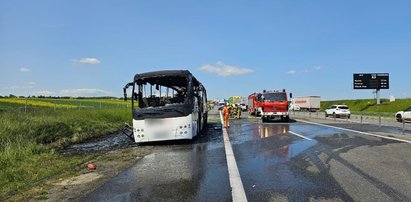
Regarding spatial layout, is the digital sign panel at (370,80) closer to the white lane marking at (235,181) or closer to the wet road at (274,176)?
the wet road at (274,176)

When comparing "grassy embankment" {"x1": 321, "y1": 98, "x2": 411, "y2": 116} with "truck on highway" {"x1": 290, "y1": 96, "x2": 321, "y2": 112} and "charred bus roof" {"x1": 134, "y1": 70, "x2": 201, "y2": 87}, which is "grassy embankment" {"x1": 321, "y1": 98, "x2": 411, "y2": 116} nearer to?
"truck on highway" {"x1": 290, "y1": 96, "x2": 321, "y2": 112}

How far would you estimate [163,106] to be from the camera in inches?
598

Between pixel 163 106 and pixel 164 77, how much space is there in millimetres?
1626

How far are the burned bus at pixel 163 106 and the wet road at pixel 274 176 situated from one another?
6.93 ft

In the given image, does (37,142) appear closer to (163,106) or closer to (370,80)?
(163,106)

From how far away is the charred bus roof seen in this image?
16.1m

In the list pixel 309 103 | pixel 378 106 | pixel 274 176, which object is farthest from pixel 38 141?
pixel 309 103

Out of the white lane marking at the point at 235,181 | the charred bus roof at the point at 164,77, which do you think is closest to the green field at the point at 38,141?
the white lane marking at the point at 235,181

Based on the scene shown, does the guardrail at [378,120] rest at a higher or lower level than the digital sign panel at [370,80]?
lower

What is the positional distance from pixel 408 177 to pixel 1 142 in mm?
13701

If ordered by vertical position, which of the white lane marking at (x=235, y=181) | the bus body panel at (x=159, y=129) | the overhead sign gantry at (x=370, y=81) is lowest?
the white lane marking at (x=235, y=181)

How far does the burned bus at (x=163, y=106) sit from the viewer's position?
49.2 feet

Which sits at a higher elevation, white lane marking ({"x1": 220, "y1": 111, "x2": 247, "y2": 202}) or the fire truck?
the fire truck

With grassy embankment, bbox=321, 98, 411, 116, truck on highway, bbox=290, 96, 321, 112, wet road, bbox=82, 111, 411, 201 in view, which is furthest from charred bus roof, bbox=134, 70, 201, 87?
truck on highway, bbox=290, 96, 321, 112
